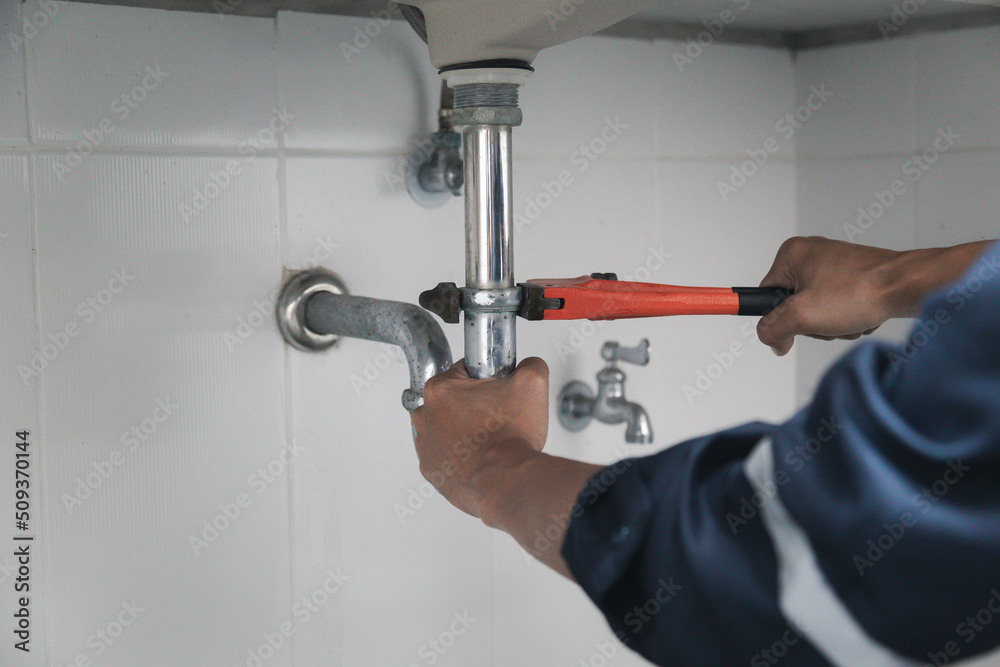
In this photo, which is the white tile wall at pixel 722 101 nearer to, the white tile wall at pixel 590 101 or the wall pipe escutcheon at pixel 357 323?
the white tile wall at pixel 590 101

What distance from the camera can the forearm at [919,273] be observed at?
56 centimetres

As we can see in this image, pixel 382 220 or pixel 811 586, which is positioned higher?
pixel 382 220

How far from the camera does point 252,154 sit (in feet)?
2.22

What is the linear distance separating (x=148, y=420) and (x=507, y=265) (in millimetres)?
299

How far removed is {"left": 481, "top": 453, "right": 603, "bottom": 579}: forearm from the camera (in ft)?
1.20

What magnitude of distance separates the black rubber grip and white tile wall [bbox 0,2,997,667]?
262 mm

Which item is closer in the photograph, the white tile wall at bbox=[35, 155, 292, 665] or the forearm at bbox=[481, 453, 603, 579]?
the forearm at bbox=[481, 453, 603, 579]

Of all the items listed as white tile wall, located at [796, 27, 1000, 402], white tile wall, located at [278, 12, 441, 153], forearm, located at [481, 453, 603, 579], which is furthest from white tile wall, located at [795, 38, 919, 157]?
forearm, located at [481, 453, 603, 579]

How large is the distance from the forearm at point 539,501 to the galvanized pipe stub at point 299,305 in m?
0.31

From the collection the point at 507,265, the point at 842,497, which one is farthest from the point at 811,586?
the point at 507,265

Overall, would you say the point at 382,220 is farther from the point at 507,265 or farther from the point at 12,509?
the point at 12,509

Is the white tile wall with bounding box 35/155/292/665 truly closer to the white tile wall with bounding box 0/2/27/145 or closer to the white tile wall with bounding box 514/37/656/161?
the white tile wall with bounding box 0/2/27/145

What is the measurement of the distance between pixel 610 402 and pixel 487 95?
15.1 inches

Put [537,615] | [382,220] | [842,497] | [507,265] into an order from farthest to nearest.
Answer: [537,615], [382,220], [507,265], [842,497]
